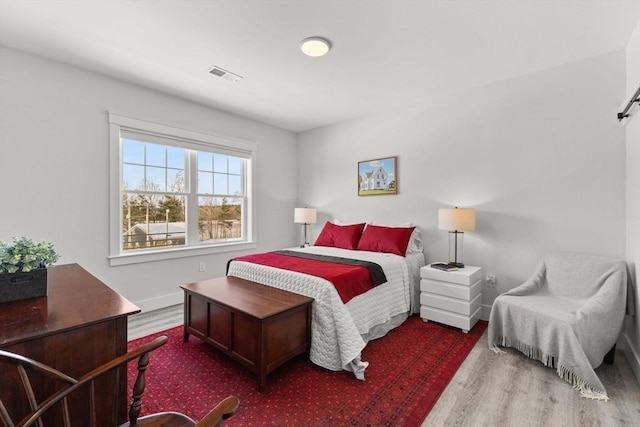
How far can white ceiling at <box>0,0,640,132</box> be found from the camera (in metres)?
2.07

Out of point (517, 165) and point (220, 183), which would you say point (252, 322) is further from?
point (517, 165)

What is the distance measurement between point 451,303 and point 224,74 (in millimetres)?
3315

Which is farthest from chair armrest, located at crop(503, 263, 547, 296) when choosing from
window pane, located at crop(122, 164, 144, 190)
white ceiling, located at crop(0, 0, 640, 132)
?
window pane, located at crop(122, 164, 144, 190)

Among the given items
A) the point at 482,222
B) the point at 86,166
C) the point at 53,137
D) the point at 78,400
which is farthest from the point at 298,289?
the point at 53,137

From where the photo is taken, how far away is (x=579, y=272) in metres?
2.54

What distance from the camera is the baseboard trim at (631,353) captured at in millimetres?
2127

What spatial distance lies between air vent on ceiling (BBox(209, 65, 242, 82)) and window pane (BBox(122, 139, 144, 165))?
1292 millimetres

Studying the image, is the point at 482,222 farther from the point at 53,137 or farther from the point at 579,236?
the point at 53,137

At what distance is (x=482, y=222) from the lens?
3320 mm

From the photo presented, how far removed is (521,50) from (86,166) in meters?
4.32

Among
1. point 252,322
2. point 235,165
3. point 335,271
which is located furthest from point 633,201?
point 235,165

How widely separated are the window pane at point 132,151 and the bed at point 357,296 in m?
1.73

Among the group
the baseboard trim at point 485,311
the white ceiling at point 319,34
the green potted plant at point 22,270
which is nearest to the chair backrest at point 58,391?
the green potted plant at point 22,270

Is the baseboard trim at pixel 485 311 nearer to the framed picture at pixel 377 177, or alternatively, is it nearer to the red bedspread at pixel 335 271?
the red bedspread at pixel 335 271
